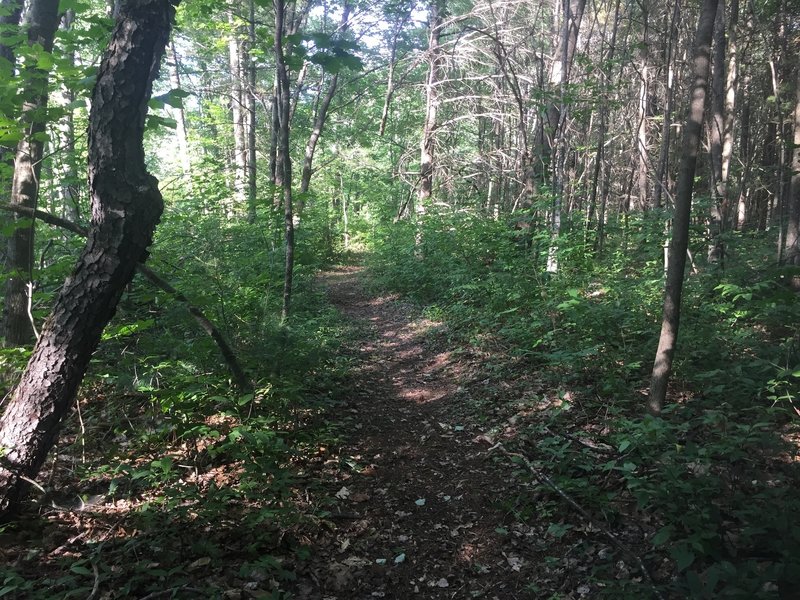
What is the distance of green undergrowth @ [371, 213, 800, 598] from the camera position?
8.56ft

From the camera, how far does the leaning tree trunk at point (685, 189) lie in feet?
13.2

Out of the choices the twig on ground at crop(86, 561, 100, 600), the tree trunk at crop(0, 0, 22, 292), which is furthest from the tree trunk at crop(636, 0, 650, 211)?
the twig on ground at crop(86, 561, 100, 600)

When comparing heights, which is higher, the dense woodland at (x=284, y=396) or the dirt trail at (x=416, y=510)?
the dense woodland at (x=284, y=396)

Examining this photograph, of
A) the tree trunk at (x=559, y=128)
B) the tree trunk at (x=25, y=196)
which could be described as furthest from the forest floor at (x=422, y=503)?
the tree trunk at (x=25, y=196)

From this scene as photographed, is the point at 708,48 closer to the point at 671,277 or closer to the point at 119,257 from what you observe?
the point at 671,277

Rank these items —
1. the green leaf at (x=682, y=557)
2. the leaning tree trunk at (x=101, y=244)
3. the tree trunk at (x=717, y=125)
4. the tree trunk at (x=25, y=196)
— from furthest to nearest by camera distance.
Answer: the tree trunk at (x=717, y=125)
the tree trunk at (x=25, y=196)
the leaning tree trunk at (x=101, y=244)
the green leaf at (x=682, y=557)

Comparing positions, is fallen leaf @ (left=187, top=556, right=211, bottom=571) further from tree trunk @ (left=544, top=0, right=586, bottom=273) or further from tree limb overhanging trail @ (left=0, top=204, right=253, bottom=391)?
tree trunk @ (left=544, top=0, right=586, bottom=273)

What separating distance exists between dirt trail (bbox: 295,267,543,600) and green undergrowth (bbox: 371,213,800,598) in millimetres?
299

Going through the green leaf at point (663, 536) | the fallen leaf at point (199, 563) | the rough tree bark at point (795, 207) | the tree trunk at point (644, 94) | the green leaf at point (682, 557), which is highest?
the tree trunk at point (644, 94)

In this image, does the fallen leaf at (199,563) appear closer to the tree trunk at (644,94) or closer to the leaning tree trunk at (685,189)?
the leaning tree trunk at (685,189)

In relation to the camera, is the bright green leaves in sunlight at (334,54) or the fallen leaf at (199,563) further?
the bright green leaves in sunlight at (334,54)

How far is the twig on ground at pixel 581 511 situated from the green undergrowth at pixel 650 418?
5 cm

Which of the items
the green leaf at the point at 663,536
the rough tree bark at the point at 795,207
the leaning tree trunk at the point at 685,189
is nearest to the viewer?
the green leaf at the point at 663,536

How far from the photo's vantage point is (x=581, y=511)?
3.58 meters
